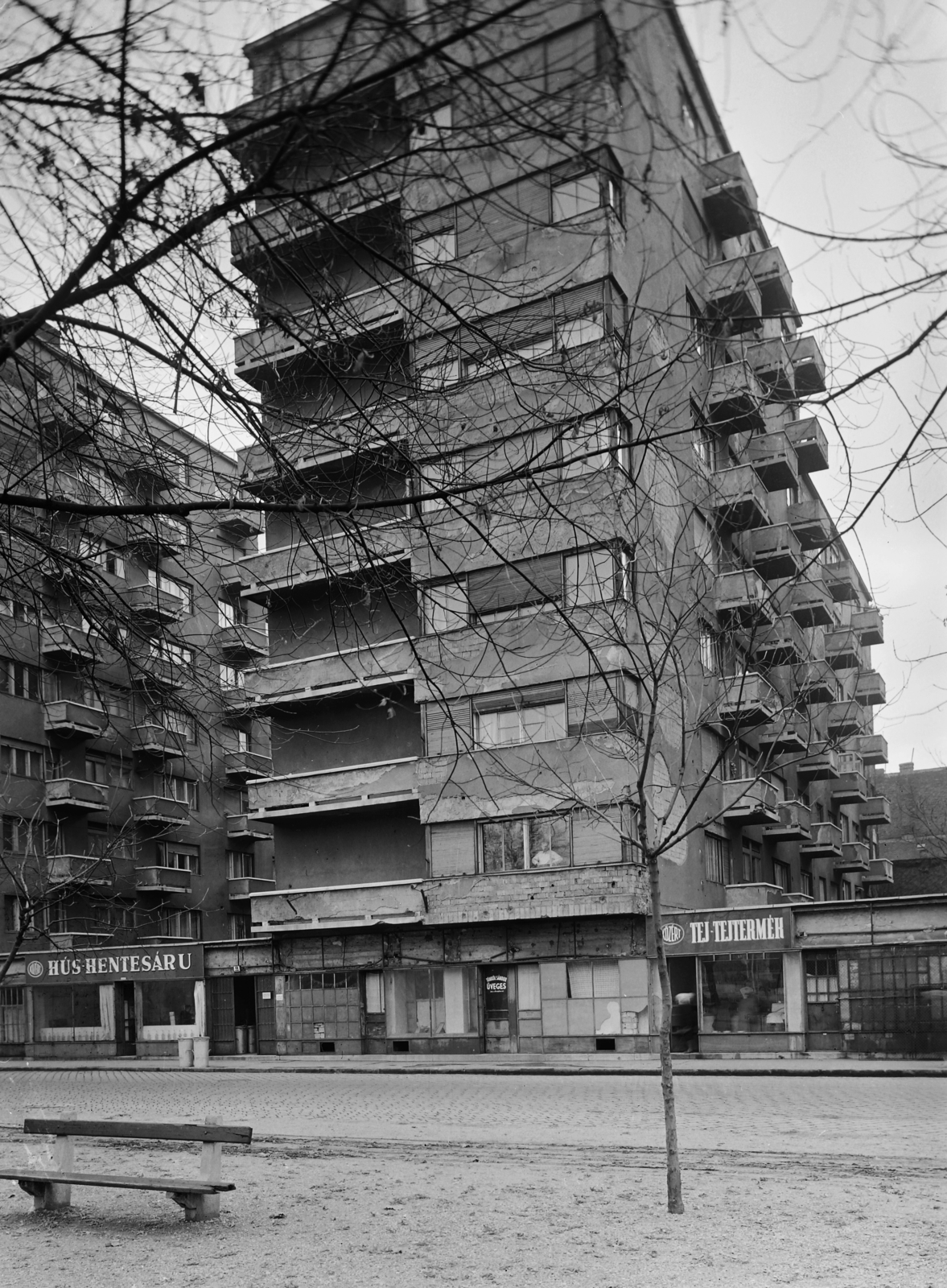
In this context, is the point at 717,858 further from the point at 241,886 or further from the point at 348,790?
the point at 241,886

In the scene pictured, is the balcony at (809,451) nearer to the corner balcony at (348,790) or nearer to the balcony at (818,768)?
the balcony at (818,768)

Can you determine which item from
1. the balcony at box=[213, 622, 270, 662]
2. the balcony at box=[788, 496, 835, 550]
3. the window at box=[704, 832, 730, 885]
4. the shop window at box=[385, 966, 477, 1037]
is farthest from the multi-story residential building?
the balcony at box=[788, 496, 835, 550]

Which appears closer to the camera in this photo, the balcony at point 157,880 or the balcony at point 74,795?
the balcony at point 74,795

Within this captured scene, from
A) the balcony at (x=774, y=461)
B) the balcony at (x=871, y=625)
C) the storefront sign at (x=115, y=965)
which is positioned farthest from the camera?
the balcony at (x=871, y=625)

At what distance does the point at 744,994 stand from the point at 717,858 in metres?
7.10

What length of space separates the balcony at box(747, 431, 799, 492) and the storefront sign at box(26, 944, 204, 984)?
69.7 ft

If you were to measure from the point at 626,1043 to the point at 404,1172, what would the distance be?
21.6 meters

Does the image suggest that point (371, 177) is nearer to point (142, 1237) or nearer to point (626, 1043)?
point (142, 1237)

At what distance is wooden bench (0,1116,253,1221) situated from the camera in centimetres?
857

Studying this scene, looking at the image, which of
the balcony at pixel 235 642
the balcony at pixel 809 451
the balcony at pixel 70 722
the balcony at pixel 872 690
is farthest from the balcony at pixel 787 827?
the balcony at pixel 235 642

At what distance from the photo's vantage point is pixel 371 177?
14.0 ft

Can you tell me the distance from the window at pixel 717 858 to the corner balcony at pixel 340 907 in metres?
7.97

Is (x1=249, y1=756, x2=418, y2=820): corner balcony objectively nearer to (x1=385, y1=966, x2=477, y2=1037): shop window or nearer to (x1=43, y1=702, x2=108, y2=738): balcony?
(x1=385, y1=966, x2=477, y2=1037): shop window

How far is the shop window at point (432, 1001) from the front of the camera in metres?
33.8
